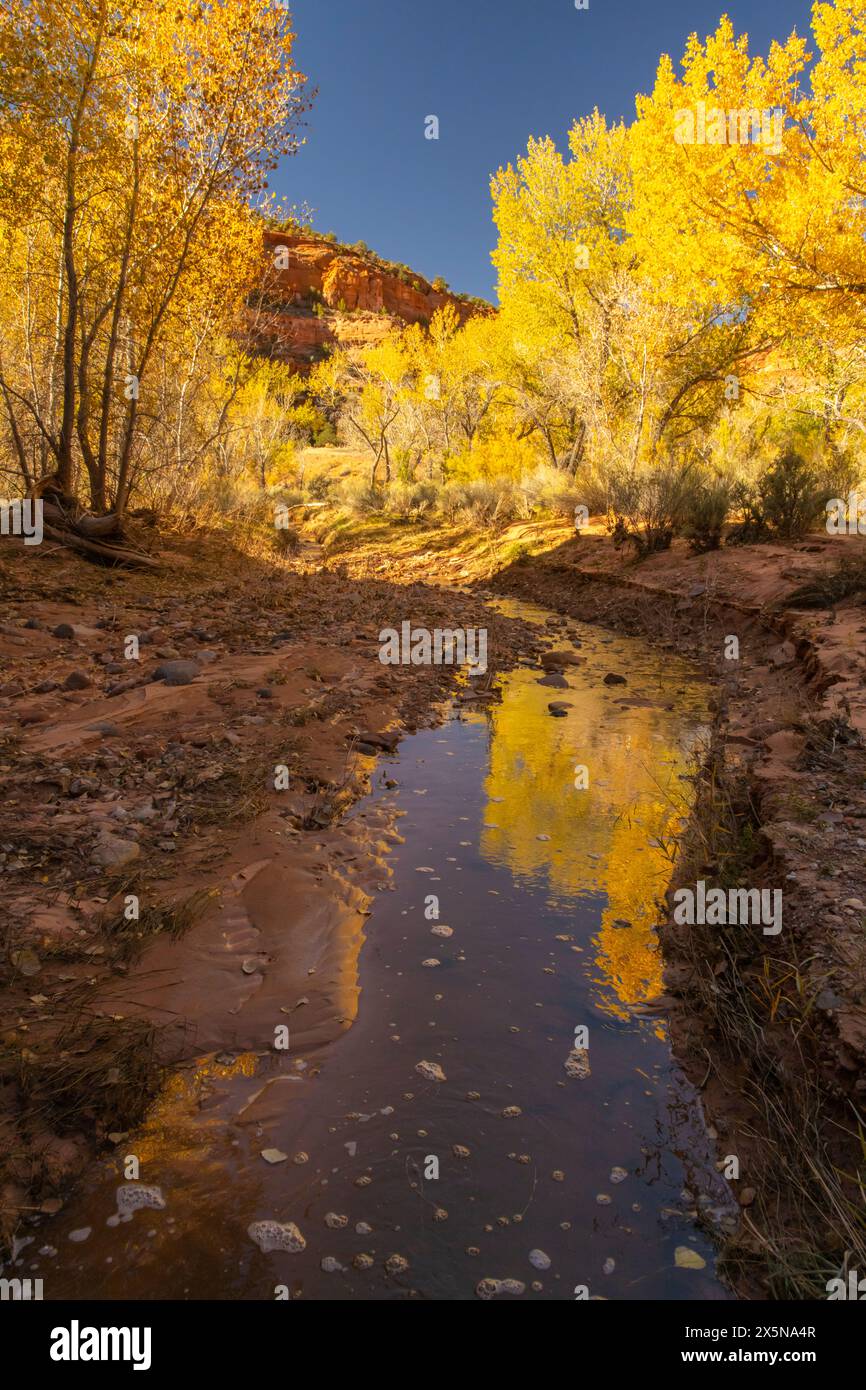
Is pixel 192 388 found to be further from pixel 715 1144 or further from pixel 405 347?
pixel 405 347

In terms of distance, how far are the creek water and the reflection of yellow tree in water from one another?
27 millimetres

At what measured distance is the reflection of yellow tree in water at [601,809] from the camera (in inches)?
147

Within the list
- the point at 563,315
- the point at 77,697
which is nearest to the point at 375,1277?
the point at 77,697

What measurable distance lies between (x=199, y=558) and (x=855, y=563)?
9.84 meters

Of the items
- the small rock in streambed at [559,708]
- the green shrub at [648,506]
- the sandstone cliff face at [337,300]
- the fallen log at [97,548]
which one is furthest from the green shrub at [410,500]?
the sandstone cliff face at [337,300]

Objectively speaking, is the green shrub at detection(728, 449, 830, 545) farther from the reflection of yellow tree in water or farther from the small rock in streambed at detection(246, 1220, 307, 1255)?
the small rock in streambed at detection(246, 1220, 307, 1255)

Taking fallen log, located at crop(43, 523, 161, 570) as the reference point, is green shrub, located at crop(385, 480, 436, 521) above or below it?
above

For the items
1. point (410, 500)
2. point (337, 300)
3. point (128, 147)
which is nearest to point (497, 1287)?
point (128, 147)

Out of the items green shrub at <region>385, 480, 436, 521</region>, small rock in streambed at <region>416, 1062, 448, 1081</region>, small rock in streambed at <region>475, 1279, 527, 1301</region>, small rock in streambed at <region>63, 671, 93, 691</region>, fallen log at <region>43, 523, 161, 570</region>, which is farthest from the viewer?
green shrub at <region>385, 480, 436, 521</region>

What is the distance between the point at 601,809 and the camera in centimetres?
520

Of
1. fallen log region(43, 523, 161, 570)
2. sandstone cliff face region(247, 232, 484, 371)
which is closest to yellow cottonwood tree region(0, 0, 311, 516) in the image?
fallen log region(43, 523, 161, 570)

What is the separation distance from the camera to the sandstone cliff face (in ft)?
251

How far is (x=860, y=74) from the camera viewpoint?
9469 mm

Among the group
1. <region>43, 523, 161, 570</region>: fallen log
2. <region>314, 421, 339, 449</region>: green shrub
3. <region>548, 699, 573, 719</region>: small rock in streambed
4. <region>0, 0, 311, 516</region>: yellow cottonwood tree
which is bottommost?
<region>548, 699, 573, 719</region>: small rock in streambed
